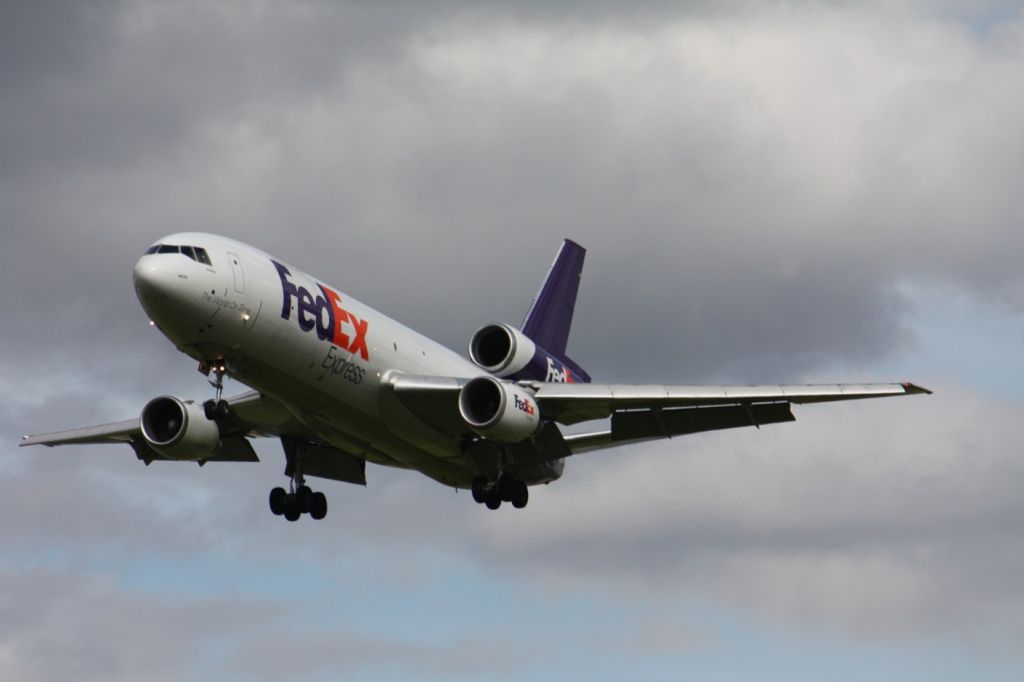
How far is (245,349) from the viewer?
39906 mm

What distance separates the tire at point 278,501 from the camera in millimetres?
A: 48031

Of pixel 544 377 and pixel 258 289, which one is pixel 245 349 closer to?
pixel 258 289

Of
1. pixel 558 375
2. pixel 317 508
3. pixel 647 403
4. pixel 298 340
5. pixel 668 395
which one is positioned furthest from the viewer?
pixel 317 508

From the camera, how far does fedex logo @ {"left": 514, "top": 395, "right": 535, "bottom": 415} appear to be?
1683 inches

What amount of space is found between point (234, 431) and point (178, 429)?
207 centimetres

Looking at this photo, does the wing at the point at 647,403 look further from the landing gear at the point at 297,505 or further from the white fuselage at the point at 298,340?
the landing gear at the point at 297,505

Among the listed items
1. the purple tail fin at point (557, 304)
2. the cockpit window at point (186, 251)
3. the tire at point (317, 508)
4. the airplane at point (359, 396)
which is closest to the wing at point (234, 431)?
the airplane at point (359, 396)

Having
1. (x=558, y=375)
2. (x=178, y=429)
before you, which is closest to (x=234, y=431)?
(x=178, y=429)

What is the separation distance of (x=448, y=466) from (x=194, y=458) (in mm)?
6961

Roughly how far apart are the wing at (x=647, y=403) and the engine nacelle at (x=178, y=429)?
667cm

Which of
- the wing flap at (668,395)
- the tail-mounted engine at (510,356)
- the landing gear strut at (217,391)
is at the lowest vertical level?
the landing gear strut at (217,391)

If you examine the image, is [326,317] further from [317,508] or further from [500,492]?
[317,508]

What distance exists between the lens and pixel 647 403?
44.1m

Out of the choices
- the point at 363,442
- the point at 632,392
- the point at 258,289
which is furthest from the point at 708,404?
the point at 258,289
